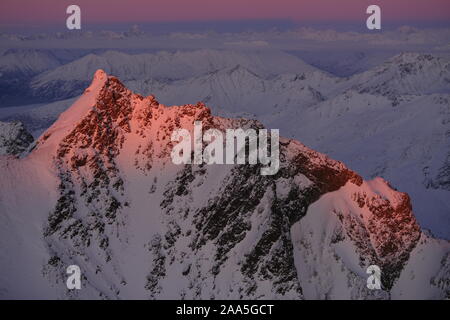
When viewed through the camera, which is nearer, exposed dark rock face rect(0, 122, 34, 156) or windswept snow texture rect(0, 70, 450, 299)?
windswept snow texture rect(0, 70, 450, 299)

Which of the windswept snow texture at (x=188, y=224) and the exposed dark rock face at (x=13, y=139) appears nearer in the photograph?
the windswept snow texture at (x=188, y=224)

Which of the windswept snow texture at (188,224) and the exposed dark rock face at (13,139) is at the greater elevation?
the exposed dark rock face at (13,139)

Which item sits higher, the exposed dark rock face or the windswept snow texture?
the exposed dark rock face

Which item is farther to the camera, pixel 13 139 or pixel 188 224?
pixel 13 139

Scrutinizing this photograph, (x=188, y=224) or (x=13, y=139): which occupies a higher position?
(x=13, y=139)
